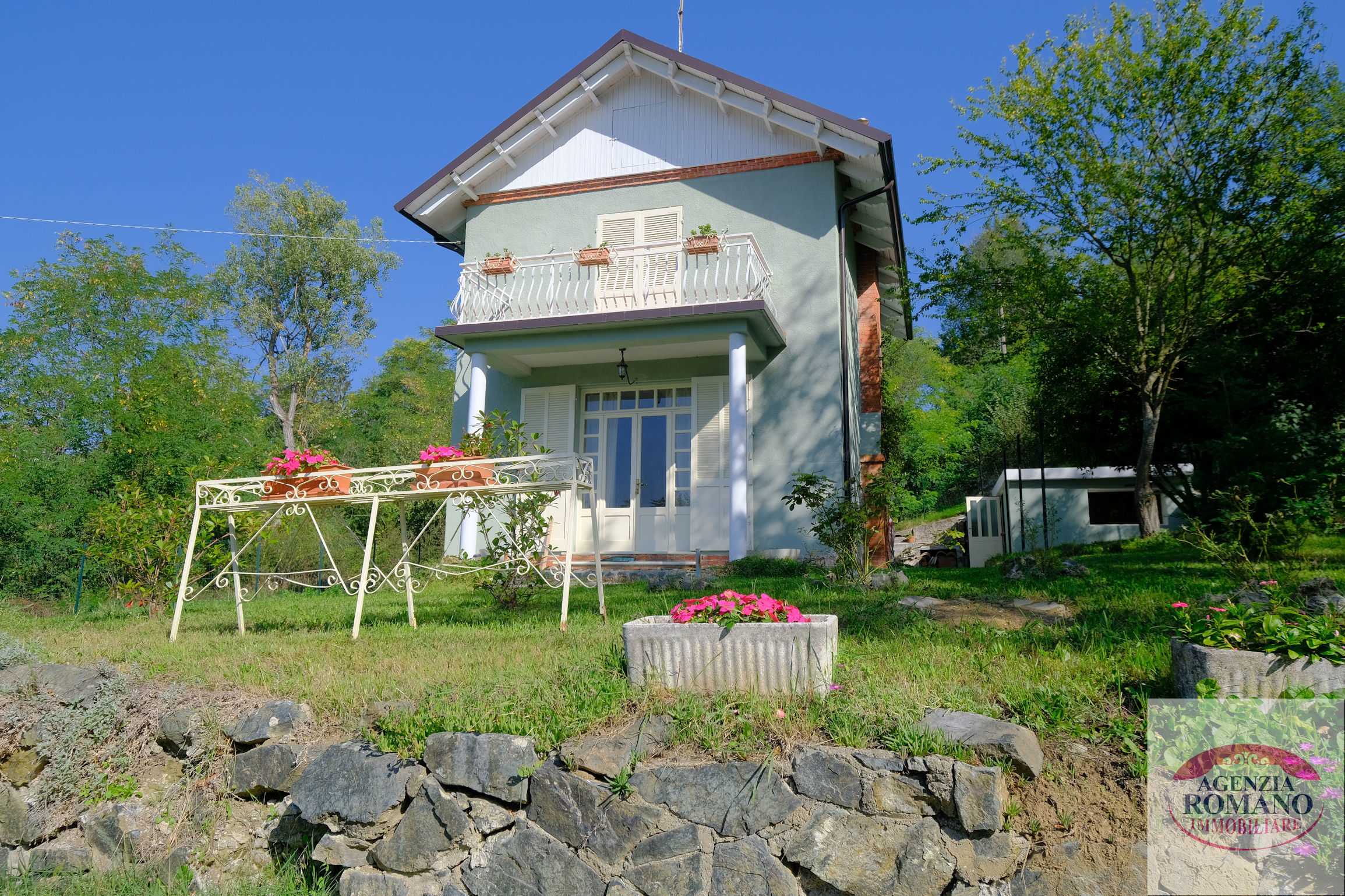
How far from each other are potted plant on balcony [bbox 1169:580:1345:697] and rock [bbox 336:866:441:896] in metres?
3.35

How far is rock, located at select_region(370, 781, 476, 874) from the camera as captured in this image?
3.61m

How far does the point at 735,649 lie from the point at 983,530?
15718mm

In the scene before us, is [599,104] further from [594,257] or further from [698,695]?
[698,695]

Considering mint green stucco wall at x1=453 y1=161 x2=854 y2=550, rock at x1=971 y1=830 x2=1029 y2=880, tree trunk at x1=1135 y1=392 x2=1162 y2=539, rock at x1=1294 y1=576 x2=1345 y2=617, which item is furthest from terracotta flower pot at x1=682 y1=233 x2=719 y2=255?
rock at x1=971 y1=830 x2=1029 y2=880

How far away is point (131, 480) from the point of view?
968 cm

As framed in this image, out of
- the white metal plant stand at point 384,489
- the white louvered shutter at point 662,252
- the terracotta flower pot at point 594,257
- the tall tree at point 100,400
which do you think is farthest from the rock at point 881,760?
the terracotta flower pot at point 594,257

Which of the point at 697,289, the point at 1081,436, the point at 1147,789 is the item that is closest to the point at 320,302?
the point at 697,289

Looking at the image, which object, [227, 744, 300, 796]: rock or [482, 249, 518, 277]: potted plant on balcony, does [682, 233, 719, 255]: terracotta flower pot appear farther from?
[227, 744, 300, 796]: rock

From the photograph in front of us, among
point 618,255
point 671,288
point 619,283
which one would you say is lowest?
point 671,288

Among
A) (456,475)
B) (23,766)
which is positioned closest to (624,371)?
(456,475)

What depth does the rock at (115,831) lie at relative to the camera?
13.5 ft

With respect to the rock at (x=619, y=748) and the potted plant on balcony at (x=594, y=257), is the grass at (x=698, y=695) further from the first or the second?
the potted plant on balcony at (x=594, y=257)

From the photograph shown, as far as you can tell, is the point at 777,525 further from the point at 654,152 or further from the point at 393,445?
the point at 393,445

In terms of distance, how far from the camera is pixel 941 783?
10.2 feet
